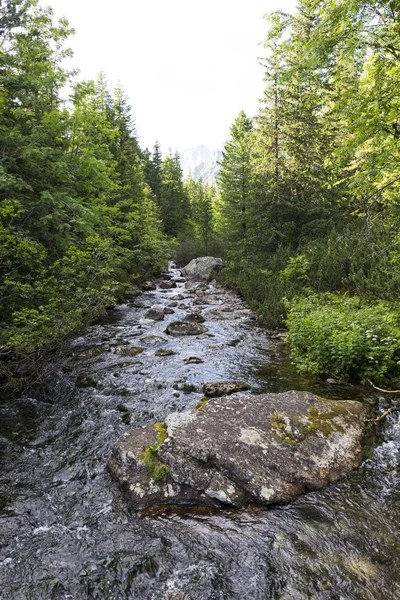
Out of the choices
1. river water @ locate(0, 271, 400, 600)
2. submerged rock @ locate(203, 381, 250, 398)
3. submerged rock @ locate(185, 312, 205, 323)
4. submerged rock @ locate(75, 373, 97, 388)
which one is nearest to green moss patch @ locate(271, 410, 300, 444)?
river water @ locate(0, 271, 400, 600)

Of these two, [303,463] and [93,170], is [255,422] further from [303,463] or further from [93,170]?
[93,170]

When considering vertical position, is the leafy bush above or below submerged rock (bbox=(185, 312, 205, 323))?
above

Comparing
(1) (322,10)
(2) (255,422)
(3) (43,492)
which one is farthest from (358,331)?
(3) (43,492)

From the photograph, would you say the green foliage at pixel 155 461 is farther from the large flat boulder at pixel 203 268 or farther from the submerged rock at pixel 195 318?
the large flat boulder at pixel 203 268

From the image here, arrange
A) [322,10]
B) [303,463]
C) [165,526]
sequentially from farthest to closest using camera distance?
[322,10] → [303,463] → [165,526]

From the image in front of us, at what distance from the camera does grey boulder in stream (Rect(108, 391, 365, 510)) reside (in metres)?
4.29

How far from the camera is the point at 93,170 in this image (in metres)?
10.6

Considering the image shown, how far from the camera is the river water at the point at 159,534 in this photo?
3.26m

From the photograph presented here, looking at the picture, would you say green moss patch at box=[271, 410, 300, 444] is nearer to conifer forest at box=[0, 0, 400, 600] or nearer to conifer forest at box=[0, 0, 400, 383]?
conifer forest at box=[0, 0, 400, 600]

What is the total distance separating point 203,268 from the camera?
2655cm

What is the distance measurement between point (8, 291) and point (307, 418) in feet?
21.2

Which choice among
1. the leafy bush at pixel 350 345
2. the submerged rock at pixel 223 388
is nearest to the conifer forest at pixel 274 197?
the leafy bush at pixel 350 345

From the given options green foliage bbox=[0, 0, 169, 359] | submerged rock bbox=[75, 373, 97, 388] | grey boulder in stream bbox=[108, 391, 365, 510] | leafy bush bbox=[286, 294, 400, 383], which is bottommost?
submerged rock bbox=[75, 373, 97, 388]

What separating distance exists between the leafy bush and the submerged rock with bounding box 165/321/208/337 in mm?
4615
